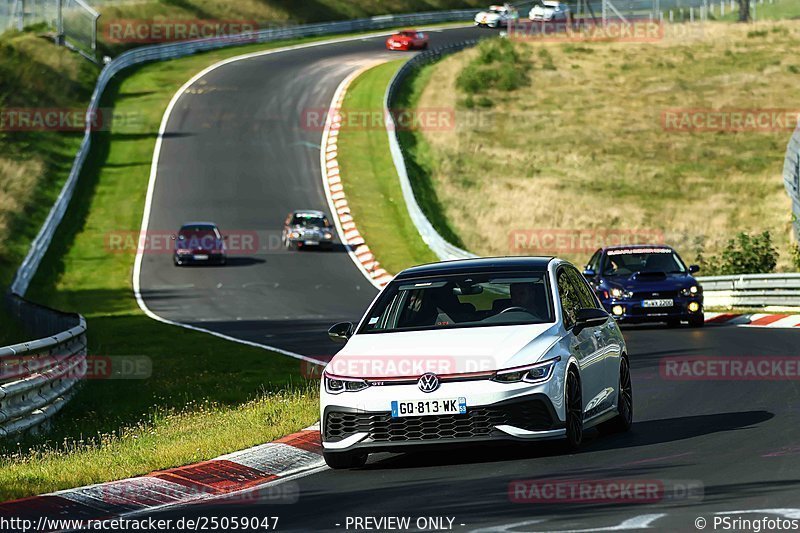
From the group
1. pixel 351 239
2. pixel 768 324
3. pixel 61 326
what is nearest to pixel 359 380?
pixel 61 326

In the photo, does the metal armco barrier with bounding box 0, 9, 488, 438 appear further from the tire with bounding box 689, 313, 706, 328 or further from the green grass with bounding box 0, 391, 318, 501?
the tire with bounding box 689, 313, 706, 328

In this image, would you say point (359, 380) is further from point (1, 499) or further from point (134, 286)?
point (134, 286)

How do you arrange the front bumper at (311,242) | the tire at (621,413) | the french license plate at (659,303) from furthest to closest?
the front bumper at (311,242) → the french license plate at (659,303) → the tire at (621,413)

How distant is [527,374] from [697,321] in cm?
1666

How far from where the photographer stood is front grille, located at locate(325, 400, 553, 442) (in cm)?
1076

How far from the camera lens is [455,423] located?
1077cm

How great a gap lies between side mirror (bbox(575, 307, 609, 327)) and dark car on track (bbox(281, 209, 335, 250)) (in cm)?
3491

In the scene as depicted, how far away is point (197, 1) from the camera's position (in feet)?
309

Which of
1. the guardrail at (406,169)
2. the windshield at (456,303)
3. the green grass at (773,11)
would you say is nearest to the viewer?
the windshield at (456,303)

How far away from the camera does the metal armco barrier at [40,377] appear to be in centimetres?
1469

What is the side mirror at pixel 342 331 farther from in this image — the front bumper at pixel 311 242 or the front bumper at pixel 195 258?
the front bumper at pixel 311 242

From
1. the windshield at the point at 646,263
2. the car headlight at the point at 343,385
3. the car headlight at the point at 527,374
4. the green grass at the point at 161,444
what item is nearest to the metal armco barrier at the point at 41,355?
the green grass at the point at 161,444

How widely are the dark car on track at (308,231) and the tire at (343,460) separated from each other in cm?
3530

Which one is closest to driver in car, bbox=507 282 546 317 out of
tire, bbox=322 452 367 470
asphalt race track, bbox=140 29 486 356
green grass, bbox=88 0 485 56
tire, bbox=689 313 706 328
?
tire, bbox=322 452 367 470
